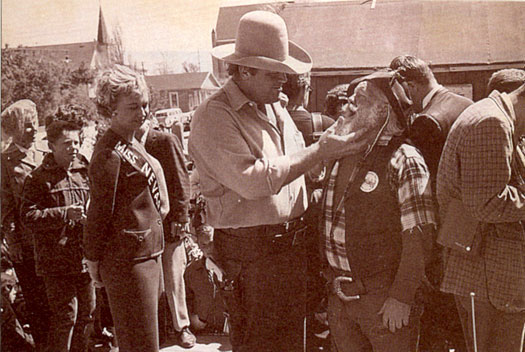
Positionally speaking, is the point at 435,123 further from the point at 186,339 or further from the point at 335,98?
the point at 186,339

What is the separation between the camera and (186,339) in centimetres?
326

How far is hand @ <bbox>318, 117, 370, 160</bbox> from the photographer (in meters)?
1.86

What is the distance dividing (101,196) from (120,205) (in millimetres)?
94

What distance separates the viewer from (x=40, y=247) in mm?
2621

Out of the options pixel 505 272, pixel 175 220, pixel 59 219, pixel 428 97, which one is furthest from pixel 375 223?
pixel 59 219

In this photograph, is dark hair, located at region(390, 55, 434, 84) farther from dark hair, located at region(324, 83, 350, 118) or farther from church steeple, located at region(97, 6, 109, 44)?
church steeple, located at region(97, 6, 109, 44)

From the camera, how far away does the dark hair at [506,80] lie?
2166 millimetres

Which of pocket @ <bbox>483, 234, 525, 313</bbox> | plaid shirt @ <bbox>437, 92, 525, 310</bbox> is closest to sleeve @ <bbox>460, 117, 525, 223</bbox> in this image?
plaid shirt @ <bbox>437, 92, 525, 310</bbox>

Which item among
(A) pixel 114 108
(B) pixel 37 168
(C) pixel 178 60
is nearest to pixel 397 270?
(A) pixel 114 108

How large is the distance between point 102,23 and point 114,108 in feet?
2.46

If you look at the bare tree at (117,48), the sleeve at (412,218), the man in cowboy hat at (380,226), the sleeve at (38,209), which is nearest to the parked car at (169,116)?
the bare tree at (117,48)

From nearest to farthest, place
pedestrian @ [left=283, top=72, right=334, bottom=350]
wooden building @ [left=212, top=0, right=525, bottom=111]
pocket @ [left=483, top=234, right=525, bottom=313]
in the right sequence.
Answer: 1. pocket @ [left=483, top=234, right=525, bottom=313]
2. pedestrian @ [left=283, top=72, right=334, bottom=350]
3. wooden building @ [left=212, top=0, right=525, bottom=111]

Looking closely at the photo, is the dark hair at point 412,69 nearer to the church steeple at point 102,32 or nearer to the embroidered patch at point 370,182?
the embroidered patch at point 370,182

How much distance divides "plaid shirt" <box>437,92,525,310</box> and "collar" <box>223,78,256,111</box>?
79 cm
